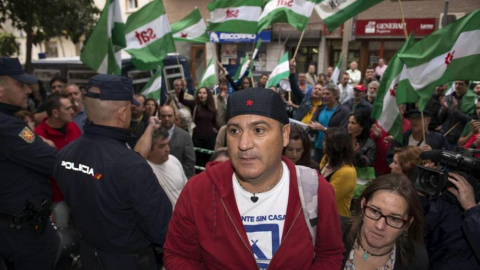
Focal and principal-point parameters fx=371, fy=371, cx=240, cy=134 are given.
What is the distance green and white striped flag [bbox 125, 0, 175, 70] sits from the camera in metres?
6.07

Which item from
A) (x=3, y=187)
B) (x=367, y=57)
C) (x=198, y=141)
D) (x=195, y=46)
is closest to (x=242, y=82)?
(x=198, y=141)

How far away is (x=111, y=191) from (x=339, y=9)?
4409mm

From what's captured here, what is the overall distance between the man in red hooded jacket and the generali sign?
1764 cm

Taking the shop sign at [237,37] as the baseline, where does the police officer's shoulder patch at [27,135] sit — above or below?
below

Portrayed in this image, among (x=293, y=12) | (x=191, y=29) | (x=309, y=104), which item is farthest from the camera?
(x=191, y=29)

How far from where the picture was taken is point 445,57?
393 centimetres

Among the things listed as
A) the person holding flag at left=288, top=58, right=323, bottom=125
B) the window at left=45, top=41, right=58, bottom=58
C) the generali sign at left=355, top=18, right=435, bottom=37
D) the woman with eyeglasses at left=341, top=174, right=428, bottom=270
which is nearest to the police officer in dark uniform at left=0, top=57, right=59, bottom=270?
the woman with eyeglasses at left=341, top=174, right=428, bottom=270

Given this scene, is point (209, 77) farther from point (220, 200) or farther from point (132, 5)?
point (132, 5)

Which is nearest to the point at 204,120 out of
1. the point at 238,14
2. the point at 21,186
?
the point at 238,14

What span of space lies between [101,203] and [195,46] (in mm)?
20909

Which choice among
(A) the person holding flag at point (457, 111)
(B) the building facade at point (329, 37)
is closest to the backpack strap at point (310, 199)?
(A) the person holding flag at point (457, 111)

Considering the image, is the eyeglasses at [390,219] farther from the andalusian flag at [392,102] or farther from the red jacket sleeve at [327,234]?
the andalusian flag at [392,102]

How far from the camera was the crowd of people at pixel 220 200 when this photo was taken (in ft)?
5.89

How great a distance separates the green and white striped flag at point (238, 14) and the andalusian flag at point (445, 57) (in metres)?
3.39
